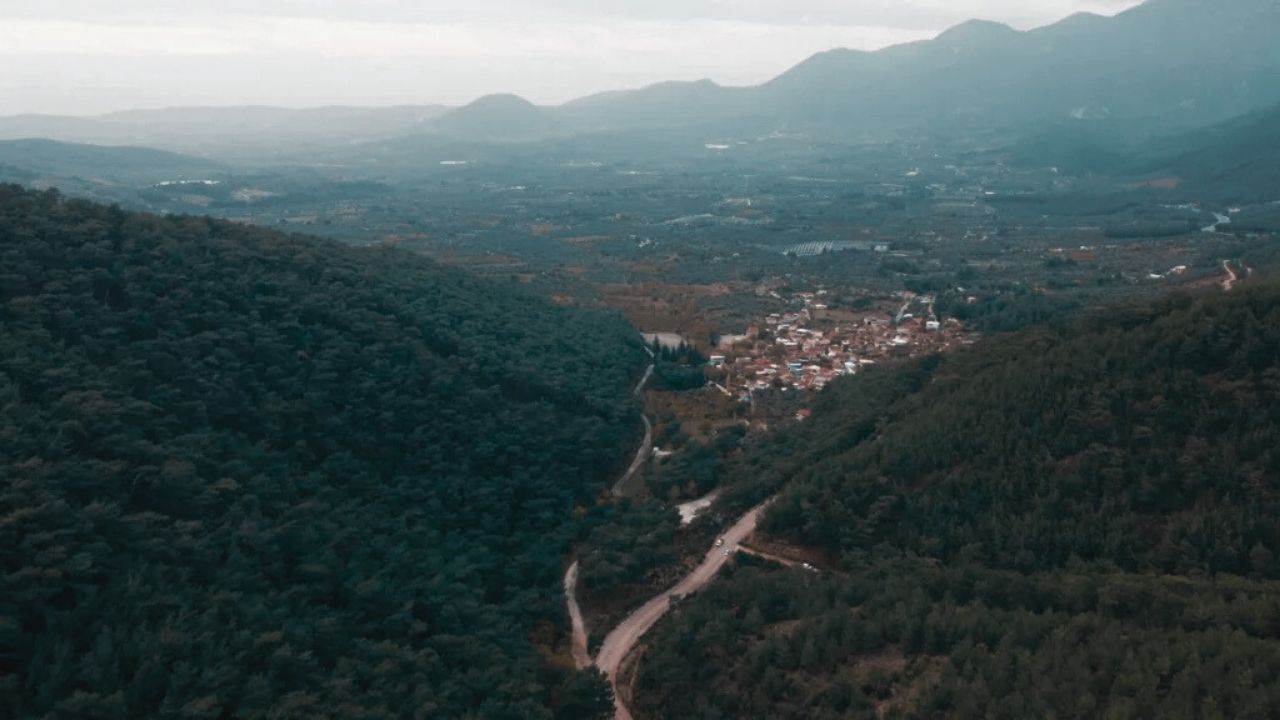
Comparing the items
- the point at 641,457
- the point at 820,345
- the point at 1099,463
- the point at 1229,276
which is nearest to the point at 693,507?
the point at 641,457

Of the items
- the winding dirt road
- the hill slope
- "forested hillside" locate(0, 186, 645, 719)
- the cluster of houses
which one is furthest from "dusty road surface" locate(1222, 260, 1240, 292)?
the hill slope

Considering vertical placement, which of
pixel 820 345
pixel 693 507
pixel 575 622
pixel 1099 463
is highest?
pixel 1099 463

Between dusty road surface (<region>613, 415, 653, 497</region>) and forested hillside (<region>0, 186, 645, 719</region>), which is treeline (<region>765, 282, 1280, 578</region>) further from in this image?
forested hillside (<region>0, 186, 645, 719</region>)

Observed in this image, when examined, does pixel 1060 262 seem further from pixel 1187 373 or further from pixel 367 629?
pixel 367 629

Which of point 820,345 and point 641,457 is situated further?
point 820,345

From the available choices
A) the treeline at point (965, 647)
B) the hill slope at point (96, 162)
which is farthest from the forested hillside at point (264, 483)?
the hill slope at point (96, 162)

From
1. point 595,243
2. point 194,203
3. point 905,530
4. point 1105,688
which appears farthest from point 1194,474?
point 194,203

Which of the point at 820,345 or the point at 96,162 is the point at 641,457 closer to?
the point at 820,345
